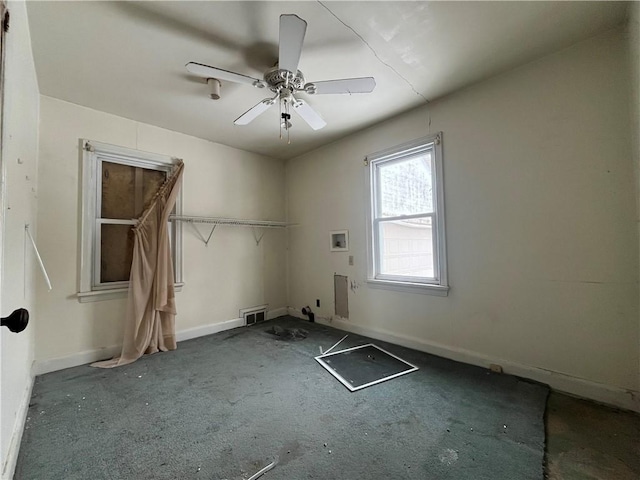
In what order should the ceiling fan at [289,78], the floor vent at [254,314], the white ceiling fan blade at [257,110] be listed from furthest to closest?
the floor vent at [254,314] → the white ceiling fan blade at [257,110] → the ceiling fan at [289,78]

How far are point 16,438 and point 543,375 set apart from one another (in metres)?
3.55

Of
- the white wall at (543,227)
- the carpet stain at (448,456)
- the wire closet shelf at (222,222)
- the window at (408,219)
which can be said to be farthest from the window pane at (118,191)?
the carpet stain at (448,456)

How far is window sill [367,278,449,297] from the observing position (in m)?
2.71

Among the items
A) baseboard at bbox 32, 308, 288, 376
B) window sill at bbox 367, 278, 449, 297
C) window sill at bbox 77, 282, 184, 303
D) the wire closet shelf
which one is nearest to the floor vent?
baseboard at bbox 32, 308, 288, 376

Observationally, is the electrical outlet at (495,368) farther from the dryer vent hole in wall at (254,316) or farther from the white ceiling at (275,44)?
the dryer vent hole in wall at (254,316)

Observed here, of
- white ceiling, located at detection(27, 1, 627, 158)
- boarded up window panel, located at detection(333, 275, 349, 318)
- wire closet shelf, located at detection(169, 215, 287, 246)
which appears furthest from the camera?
boarded up window panel, located at detection(333, 275, 349, 318)

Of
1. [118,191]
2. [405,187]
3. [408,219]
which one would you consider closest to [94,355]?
[118,191]

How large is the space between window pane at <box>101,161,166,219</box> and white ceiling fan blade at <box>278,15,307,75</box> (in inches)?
89.8

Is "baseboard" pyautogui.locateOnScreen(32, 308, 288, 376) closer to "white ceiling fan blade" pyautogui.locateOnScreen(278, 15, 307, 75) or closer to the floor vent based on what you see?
the floor vent

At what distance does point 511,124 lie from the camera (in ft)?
7.59

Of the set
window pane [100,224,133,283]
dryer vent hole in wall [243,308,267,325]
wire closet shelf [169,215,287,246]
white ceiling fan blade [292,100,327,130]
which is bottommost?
dryer vent hole in wall [243,308,267,325]

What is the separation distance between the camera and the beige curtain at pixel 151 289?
2812 millimetres

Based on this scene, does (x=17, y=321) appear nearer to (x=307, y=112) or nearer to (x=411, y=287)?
(x=307, y=112)

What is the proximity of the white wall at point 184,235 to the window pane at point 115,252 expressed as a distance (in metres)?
0.23
